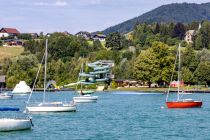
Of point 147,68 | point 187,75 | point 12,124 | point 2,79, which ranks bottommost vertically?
point 2,79

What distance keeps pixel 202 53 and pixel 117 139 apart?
141 metres

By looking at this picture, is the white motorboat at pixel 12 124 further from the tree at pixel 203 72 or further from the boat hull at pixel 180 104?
the tree at pixel 203 72

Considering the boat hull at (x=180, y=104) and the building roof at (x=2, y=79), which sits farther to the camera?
the building roof at (x=2, y=79)

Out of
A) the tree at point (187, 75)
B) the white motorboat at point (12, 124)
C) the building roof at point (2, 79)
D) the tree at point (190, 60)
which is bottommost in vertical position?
the building roof at point (2, 79)

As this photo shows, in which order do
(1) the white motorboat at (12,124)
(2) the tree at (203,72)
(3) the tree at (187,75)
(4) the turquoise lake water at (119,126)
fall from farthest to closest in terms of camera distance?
(3) the tree at (187,75) → (2) the tree at (203,72) → (4) the turquoise lake water at (119,126) → (1) the white motorboat at (12,124)

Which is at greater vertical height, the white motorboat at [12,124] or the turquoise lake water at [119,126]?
the white motorboat at [12,124]

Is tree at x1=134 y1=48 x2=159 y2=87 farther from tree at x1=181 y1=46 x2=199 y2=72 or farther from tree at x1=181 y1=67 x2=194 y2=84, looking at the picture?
tree at x1=181 y1=46 x2=199 y2=72

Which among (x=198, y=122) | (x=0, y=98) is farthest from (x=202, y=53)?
(x=198, y=122)

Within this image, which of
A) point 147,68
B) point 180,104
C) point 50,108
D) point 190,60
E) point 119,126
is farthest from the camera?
point 190,60

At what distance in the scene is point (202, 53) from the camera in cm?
18838

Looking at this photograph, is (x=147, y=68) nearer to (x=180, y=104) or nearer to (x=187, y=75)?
(x=187, y=75)

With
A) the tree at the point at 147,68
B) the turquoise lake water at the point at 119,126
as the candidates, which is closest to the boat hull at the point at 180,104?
the turquoise lake water at the point at 119,126

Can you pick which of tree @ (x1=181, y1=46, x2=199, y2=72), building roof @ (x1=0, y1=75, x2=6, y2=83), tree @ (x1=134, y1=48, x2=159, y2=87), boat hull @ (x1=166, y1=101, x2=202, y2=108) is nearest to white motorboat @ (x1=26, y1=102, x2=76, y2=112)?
boat hull @ (x1=166, y1=101, x2=202, y2=108)

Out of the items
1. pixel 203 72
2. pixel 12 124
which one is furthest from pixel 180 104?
pixel 203 72
